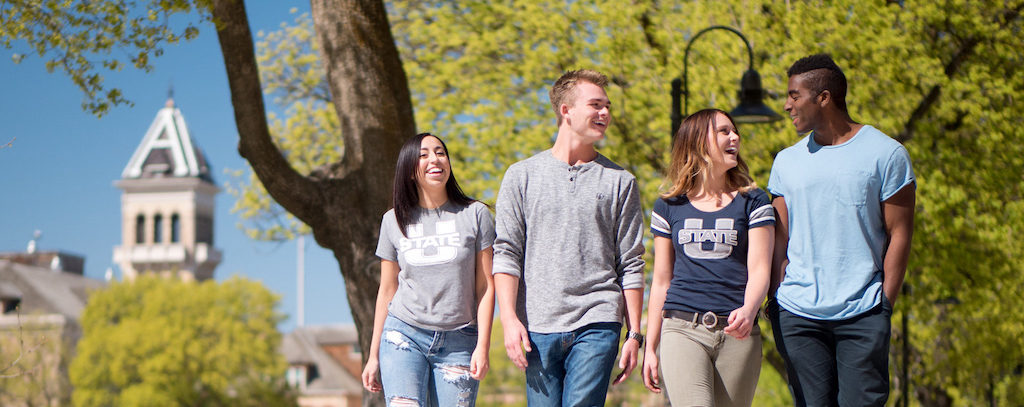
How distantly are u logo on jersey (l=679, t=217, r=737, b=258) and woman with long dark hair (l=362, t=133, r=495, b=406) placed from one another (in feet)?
3.15

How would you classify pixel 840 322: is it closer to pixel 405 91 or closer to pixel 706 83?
pixel 405 91

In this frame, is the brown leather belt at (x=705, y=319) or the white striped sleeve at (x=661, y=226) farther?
the white striped sleeve at (x=661, y=226)

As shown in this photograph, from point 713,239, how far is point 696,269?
0.48 feet

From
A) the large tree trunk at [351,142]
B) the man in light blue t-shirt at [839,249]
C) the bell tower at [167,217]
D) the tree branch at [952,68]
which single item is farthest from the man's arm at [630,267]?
the bell tower at [167,217]

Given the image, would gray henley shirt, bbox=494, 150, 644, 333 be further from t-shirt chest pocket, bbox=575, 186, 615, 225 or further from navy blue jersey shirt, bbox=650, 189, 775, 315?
navy blue jersey shirt, bbox=650, 189, 775, 315

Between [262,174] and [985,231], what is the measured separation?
1037 centimetres

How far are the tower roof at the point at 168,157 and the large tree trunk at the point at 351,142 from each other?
432 ft

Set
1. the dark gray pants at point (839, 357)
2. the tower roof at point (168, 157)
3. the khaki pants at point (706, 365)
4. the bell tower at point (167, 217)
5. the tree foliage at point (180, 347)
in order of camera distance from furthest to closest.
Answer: the tower roof at point (168, 157) → the bell tower at point (167, 217) → the tree foliage at point (180, 347) → the khaki pants at point (706, 365) → the dark gray pants at point (839, 357)

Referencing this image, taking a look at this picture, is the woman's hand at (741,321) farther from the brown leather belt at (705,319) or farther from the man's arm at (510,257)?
the man's arm at (510,257)

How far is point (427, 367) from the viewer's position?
521 cm

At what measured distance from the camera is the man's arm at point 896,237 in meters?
4.42

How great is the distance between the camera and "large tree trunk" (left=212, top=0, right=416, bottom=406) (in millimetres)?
9633

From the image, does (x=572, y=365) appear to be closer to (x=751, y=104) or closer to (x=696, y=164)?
(x=696, y=164)

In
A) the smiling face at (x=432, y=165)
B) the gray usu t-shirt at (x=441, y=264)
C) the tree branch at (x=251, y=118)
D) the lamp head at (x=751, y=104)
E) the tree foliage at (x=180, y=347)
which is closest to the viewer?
the gray usu t-shirt at (x=441, y=264)
